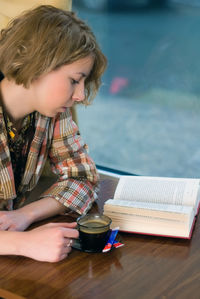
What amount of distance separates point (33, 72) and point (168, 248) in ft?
2.12

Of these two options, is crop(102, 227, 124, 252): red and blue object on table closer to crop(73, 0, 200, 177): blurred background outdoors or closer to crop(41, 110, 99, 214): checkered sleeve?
crop(41, 110, 99, 214): checkered sleeve

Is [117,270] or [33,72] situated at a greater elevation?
[33,72]

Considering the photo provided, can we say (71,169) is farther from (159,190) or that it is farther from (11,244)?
(11,244)

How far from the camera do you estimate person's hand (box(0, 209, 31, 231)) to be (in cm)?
132

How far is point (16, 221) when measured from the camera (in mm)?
1346

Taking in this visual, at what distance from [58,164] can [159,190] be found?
0.38 m

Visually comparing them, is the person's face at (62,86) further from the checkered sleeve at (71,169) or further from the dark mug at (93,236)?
the dark mug at (93,236)

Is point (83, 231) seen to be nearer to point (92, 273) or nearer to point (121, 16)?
point (92, 273)

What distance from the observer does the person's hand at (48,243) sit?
3.84ft

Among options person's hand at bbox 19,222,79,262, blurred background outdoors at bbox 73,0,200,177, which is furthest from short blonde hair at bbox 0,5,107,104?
blurred background outdoors at bbox 73,0,200,177

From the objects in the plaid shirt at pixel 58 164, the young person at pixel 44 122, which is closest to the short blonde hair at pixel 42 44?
the young person at pixel 44 122

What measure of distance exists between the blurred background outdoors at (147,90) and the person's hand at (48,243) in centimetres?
213

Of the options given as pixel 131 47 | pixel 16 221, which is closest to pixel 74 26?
pixel 16 221

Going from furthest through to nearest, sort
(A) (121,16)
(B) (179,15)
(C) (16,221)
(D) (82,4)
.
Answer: (A) (121,16), (D) (82,4), (B) (179,15), (C) (16,221)
